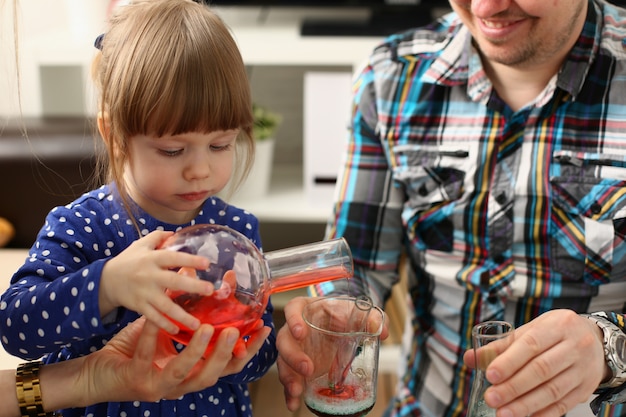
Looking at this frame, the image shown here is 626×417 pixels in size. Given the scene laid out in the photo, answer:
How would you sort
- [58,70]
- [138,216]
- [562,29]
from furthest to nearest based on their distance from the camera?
1. [58,70]
2. [562,29]
3. [138,216]

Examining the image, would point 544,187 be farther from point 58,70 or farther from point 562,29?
point 58,70

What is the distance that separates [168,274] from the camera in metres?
0.72

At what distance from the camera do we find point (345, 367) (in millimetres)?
847

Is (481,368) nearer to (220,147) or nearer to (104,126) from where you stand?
(220,147)

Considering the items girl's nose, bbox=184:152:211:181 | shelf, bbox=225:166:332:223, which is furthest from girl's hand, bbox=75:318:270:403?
shelf, bbox=225:166:332:223

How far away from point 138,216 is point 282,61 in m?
1.21

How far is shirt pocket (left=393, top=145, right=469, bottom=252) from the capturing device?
1308mm

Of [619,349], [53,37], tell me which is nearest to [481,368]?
[619,349]

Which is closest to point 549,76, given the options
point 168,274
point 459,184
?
point 459,184

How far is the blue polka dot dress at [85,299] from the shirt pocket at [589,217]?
0.49 metres

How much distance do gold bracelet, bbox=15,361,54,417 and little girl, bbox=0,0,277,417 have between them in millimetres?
27

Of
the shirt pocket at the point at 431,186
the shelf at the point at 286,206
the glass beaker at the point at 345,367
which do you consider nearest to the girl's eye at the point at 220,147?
the glass beaker at the point at 345,367

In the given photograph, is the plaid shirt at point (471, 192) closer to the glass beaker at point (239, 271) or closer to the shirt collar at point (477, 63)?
the shirt collar at point (477, 63)

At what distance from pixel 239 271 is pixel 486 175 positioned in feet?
2.06
